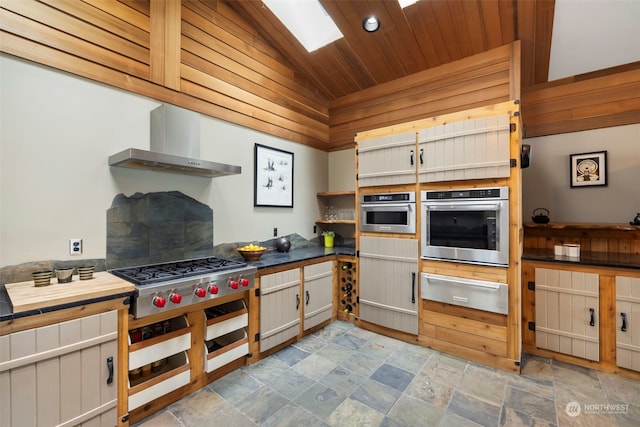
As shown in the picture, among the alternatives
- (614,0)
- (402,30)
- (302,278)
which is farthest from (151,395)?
(614,0)

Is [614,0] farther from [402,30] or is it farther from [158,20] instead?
[158,20]

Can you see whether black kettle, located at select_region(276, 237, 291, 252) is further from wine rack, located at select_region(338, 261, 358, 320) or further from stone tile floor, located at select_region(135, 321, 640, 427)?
stone tile floor, located at select_region(135, 321, 640, 427)

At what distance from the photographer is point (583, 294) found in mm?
2484

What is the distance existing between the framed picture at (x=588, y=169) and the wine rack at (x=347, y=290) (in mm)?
2756

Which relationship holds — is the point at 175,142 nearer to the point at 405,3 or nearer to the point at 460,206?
the point at 405,3

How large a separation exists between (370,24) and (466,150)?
1.69 m

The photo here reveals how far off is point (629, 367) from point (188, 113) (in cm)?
433

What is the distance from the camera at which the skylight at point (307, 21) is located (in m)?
3.10

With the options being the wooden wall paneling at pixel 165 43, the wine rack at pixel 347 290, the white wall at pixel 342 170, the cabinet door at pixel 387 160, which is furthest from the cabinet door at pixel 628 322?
the wooden wall paneling at pixel 165 43

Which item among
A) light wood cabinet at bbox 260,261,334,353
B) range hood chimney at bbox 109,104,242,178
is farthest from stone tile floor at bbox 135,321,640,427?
range hood chimney at bbox 109,104,242,178

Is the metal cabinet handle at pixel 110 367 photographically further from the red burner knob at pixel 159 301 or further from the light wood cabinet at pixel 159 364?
the red burner knob at pixel 159 301

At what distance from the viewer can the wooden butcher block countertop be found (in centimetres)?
142

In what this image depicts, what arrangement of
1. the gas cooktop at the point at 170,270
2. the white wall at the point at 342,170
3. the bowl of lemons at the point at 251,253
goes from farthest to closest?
the white wall at the point at 342,170
the bowl of lemons at the point at 251,253
the gas cooktop at the point at 170,270

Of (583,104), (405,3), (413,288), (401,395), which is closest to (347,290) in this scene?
(413,288)
